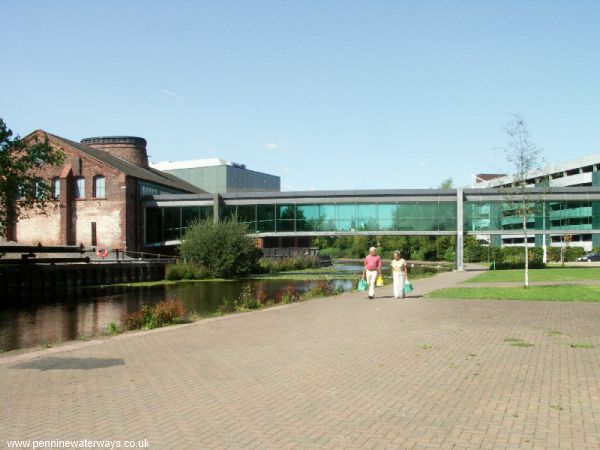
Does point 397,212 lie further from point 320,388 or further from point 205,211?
point 320,388

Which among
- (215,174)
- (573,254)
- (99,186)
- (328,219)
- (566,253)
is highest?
(215,174)

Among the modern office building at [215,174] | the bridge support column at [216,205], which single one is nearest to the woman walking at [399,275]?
the bridge support column at [216,205]

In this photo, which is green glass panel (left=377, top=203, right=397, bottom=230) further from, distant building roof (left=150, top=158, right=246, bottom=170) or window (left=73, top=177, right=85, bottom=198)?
distant building roof (left=150, top=158, right=246, bottom=170)

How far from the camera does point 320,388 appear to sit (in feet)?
23.7

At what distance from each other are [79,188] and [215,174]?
44340 millimetres

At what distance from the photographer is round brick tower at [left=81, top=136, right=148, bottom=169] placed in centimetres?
6644

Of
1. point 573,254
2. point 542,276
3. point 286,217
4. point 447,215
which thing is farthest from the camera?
point 573,254

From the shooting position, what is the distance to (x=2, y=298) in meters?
29.3

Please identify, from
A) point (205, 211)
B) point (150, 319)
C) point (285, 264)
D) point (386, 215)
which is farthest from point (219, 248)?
point (150, 319)

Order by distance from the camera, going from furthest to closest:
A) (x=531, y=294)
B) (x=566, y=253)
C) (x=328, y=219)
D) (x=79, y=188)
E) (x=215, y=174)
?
(x=215, y=174) → (x=566, y=253) → (x=79, y=188) → (x=328, y=219) → (x=531, y=294)

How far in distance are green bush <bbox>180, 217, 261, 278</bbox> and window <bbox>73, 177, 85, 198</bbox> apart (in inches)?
536

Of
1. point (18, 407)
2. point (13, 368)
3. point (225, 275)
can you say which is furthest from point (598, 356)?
point (225, 275)

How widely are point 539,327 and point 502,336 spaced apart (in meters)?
1.56

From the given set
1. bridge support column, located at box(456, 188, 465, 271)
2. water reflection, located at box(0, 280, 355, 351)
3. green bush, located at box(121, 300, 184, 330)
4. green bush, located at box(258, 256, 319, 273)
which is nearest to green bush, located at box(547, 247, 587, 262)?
bridge support column, located at box(456, 188, 465, 271)
